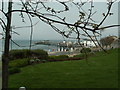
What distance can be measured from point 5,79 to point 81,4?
303 mm

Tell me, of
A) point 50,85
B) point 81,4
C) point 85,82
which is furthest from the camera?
point 85,82

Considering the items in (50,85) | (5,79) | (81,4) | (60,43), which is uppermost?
(81,4)

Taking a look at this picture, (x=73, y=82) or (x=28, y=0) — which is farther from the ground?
(x=28, y=0)

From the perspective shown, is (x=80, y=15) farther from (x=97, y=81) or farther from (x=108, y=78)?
(x=108, y=78)

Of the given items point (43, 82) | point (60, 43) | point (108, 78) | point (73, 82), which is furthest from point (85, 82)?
point (60, 43)

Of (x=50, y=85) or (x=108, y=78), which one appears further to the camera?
(x=108, y=78)

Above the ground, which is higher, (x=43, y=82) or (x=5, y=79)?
(x=5, y=79)

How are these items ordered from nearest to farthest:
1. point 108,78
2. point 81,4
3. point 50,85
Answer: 1. point 81,4
2. point 50,85
3. point 108,78

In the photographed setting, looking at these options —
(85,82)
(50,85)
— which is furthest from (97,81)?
(50,85)

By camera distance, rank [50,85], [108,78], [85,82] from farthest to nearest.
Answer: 1. [108,78]
2. [85,82]
3. [50,85]

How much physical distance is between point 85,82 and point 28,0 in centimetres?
240

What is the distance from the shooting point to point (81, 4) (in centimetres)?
51

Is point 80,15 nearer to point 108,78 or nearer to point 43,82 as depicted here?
point 43,82

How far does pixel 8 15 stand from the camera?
1.77ft
